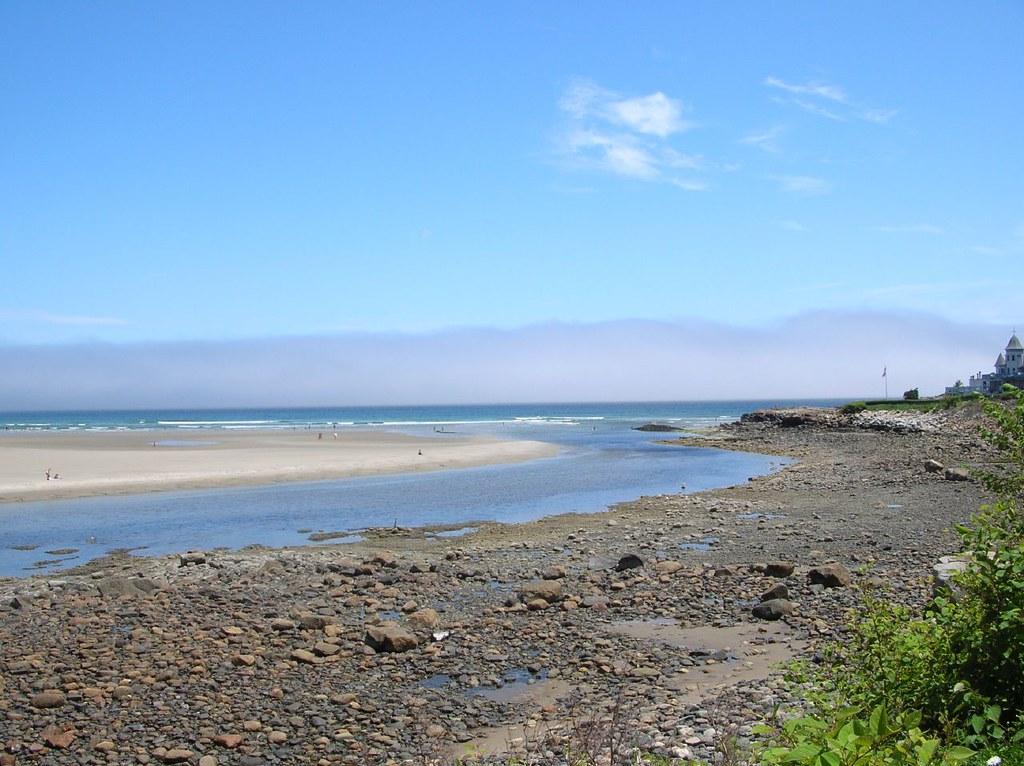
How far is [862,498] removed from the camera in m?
22.5

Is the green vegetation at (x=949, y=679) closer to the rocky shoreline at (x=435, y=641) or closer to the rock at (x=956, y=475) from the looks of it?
the rocky shoreline at (x=435, y=641)

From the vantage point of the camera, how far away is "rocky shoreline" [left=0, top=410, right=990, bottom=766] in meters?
7.41

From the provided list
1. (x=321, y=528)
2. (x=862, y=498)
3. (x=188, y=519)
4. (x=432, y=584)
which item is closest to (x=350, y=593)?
(x=432, y=584)

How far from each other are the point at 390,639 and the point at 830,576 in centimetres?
634

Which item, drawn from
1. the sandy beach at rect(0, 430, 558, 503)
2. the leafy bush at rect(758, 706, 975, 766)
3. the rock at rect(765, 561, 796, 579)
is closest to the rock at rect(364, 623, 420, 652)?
the rock at rect(765, 561, 796, 579)

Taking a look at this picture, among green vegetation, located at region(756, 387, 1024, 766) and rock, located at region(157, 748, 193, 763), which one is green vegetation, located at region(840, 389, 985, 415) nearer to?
green vegetation, located at region(756, 387, 1024, 766)

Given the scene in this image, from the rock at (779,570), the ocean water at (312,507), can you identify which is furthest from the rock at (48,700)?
the rock at (779,570)

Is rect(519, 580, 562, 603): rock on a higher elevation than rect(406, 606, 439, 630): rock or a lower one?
higher

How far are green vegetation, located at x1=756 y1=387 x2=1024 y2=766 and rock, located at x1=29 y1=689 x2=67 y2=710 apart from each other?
6.95m

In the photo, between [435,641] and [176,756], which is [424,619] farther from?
[176,756]

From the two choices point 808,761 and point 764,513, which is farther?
point 764,513

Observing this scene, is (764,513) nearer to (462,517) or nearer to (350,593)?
(462,517)

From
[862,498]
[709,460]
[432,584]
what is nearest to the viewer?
[432,584]

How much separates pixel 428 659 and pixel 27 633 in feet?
17.6
